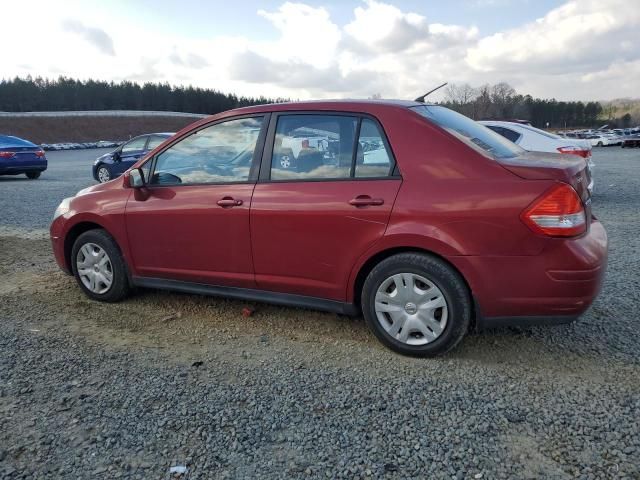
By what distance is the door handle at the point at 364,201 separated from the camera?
3416 millimetres

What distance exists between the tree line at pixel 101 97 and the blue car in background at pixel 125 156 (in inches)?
3418

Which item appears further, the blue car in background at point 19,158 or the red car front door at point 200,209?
the blue car in background at point 19,158

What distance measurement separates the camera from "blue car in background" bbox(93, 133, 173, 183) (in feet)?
49.1

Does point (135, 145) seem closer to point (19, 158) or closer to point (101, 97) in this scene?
point (19, 158)

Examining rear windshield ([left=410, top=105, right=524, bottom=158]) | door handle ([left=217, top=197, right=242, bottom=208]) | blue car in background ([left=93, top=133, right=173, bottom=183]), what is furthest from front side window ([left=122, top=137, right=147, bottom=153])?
rear windshield ([left=410, top=105, right=524, bottom=158])

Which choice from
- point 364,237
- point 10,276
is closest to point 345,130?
point 364,237

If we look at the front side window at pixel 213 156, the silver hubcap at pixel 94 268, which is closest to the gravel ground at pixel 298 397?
the silver hubcap at pixel 94 268

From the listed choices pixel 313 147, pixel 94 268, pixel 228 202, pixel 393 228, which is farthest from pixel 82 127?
pixel 393 228

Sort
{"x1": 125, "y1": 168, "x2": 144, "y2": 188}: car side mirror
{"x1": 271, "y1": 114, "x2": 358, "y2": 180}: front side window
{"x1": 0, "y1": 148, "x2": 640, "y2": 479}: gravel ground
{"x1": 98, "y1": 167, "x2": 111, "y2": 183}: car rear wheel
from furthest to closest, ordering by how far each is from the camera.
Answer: {"x1": 98, "y1": 167, "x2": 111, "y2": 183}: car rear wheel → {"x1": 125, "y1": 168, "x2": 144, "y2": 188}: car side mirror → {"x1": 271, "y1": 114, "x2": 358, "y2": 180}: front side window → {"x1": 0, "y1": 148, "x2": 640, "y2": 479}: gravel ground

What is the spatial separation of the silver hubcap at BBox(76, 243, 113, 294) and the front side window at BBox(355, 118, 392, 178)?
8.08 feet

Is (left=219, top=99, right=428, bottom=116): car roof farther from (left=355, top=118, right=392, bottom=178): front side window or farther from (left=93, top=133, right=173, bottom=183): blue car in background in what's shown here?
(left=93, top=133, right=173, bottom=183): blue car in background

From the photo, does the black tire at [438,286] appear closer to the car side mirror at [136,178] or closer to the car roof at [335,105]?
the car roof at [335,105]

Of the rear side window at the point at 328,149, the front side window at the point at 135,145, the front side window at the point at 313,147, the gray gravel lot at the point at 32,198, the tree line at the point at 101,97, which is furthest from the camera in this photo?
the tree line at the point at 101,97

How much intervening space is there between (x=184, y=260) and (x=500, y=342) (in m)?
2.47
